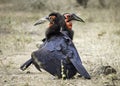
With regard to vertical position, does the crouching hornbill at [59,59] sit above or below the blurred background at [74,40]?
above

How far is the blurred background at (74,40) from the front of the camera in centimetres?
846

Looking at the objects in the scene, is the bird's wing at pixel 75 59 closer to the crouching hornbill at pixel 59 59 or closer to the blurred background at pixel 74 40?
the crouching hornbill at pixel 59 59

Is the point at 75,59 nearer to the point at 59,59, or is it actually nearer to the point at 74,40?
the point at 59,59

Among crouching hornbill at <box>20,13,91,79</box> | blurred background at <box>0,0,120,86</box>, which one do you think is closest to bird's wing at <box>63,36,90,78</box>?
crouching hornbill at <box>20,13,91,79</box>

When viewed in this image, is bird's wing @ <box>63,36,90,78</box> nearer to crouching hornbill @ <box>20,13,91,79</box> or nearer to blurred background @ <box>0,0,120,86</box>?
crouching hornbill @ <box>20,13,91,79</box>

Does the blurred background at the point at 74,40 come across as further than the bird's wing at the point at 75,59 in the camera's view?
Yes

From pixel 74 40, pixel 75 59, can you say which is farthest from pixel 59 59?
pixel 74 40

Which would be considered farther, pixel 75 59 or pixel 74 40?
pixel 74 40

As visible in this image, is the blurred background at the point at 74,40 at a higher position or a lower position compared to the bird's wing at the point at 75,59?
lower

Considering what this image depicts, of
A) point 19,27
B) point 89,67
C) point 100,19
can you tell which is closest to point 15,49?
point 89,67

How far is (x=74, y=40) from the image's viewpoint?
13.9 metres

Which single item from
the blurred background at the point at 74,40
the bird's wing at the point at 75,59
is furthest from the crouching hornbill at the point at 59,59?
the blurred background at the point at 74,40

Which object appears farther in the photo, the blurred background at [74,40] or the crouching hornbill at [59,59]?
the blurred background at [74,40]

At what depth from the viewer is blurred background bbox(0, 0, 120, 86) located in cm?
846
